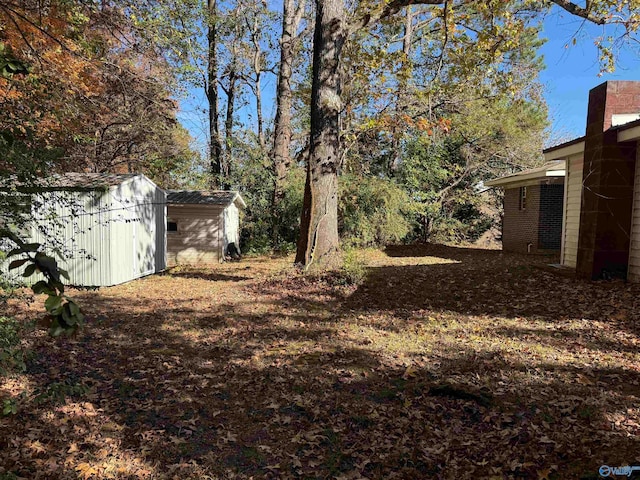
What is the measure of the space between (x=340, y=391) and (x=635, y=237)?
6.94 metres

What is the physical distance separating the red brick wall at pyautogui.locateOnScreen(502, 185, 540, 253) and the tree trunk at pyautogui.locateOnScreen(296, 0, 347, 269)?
9.44m

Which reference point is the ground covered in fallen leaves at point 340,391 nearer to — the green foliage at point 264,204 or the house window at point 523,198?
the house window at point 523,198

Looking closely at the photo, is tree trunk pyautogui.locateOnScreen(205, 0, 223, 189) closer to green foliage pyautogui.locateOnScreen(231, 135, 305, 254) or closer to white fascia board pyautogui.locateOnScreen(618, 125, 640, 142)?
green foliage pyautogui.locateOnScreen(231, 135, 305, 254)

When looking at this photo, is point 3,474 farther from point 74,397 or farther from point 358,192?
point 358,192

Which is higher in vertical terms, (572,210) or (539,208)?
(539,208)

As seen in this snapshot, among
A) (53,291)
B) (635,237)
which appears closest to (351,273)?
(635,237)

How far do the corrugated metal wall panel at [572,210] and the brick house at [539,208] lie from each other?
394 cm

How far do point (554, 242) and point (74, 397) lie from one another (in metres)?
15.7

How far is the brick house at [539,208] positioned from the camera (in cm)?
1477

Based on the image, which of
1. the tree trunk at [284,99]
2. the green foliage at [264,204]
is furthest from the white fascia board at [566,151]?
the tree trunk at [284,99]

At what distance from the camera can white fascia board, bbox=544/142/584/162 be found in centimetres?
955

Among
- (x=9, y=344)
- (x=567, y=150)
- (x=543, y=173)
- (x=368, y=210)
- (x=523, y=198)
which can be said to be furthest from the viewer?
(x=368, y=210)

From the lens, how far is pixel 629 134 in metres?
7.55

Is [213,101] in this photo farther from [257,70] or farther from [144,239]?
[144,239]
